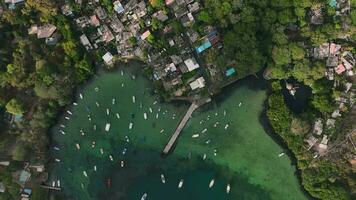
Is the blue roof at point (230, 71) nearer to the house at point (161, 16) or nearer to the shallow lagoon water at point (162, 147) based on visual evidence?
the shallow lagoon water at point (162, 147)

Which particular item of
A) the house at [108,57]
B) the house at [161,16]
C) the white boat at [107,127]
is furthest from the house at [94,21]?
the white boat at [107,127]

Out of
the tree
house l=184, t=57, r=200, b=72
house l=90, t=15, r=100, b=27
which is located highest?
house l=90, t=15, r=100, b=27

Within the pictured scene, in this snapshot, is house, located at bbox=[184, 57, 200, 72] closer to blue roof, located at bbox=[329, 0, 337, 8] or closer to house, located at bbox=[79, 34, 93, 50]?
house, located at bbox=[79, 34, 93, 50]

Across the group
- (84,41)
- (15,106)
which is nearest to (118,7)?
(84,41)

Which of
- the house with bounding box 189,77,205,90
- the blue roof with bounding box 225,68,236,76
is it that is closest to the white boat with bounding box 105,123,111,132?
the house with bounding box 189,77,205,90

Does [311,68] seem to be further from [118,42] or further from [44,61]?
[44,61]

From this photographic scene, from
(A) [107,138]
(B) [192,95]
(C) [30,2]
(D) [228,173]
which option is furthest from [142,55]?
(D) [228,173]
